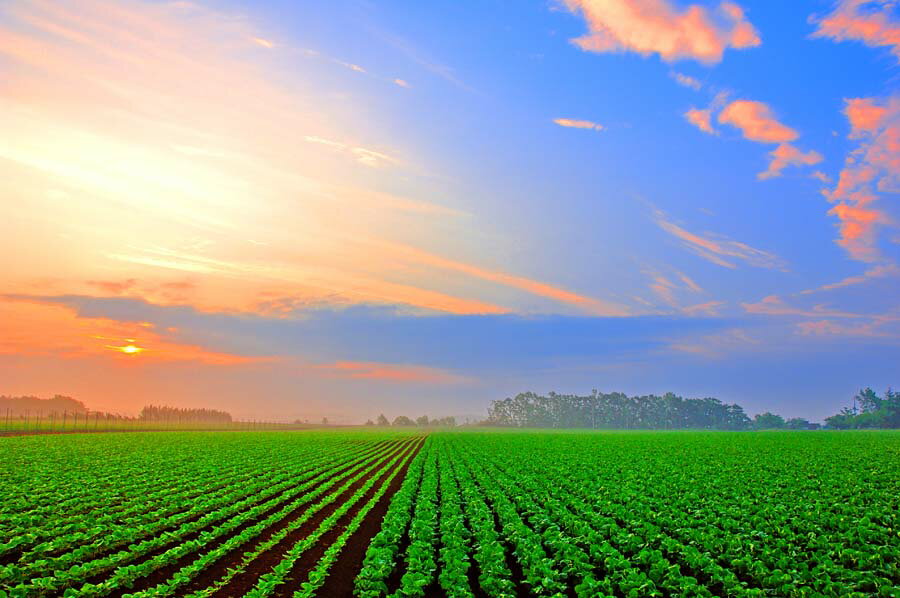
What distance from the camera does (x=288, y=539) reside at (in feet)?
53.1

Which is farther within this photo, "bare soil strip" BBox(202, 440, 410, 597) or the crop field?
"bare soil strip" BBox(202, 440, 410, 597)

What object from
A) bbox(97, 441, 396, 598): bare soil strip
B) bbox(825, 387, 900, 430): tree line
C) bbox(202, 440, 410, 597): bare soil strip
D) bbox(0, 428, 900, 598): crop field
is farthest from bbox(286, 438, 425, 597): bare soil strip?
bbox(825, 387, 900, 430): tree line

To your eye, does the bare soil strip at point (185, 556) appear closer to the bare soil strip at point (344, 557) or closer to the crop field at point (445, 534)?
the crop field at point (445, 534)

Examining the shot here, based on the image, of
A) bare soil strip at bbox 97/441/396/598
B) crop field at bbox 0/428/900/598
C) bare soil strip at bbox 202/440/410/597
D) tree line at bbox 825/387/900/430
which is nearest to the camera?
crop field at bbox 0/428/900/598

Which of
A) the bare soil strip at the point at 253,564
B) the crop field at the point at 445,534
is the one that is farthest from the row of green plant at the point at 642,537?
the bare soil strip at the point at 253,564

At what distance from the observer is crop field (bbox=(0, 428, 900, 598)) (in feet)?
37.3

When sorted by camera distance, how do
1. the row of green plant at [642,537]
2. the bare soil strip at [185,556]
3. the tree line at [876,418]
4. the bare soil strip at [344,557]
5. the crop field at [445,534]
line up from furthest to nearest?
the tree line at [876,418], the bare soil strip at [344,557], the bare soil strip at [185,556], the crop field at [445,534], the row of green plant at [642,537]

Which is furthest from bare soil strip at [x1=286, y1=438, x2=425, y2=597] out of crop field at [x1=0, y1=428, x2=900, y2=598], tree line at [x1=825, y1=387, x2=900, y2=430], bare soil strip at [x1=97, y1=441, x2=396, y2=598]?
tree line at [x1=825, y1=387, x2=900, y2=430]

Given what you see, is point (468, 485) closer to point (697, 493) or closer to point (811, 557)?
point (697, 493)

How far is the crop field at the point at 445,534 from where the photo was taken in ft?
37.3

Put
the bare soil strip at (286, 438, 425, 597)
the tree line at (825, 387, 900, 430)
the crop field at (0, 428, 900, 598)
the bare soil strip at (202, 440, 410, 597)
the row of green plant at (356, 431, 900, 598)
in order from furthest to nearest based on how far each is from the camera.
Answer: the tree line at (825, 387, 900, 430), the bare soil strip at (286, 438, 425, 597), the bare soil strip at (202, 440, 410, 597), the crop field at (0, 428, 900, 598), the row of green plant at (356, 431, 900, 598)

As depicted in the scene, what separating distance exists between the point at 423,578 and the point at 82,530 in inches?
463

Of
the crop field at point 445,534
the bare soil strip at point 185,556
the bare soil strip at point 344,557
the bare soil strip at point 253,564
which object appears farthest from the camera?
the bare soil strip at point 344,557

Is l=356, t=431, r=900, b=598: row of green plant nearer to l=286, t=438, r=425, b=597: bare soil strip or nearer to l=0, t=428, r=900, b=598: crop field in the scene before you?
l=0, t=428, r=900, b=598: crop field
